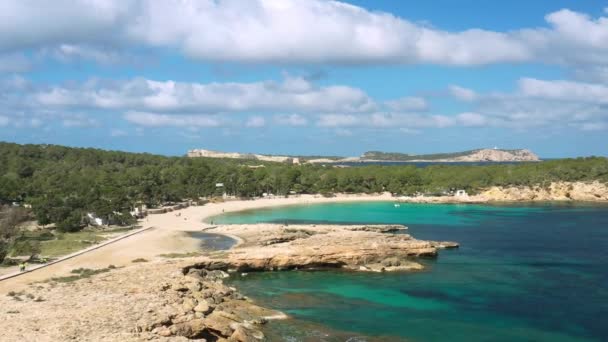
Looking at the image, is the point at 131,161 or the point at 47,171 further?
the point at 131,161

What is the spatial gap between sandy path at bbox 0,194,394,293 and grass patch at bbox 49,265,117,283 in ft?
2.52

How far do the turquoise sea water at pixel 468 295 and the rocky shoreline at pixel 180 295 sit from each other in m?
1.58

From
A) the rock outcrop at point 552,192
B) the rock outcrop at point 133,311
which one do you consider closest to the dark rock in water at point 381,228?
the rock outcrop at point 133,311

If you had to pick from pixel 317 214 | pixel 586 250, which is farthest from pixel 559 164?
pixel 586 250

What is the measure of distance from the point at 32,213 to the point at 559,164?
3582 inches

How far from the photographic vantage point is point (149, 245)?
46375 millimetres

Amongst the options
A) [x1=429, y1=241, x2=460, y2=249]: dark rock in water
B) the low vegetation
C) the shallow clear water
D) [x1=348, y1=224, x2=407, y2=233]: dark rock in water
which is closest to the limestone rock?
the shallow clear water

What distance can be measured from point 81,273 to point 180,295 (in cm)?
941

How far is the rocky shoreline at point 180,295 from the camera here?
71.7ft

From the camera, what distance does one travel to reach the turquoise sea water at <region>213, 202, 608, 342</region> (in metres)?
26.0

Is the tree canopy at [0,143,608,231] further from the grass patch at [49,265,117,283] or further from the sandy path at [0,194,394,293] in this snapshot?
the grass patch at [49,265,117,283]

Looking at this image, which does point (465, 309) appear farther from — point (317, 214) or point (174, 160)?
point (174, 160)

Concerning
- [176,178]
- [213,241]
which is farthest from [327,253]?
[176,178]

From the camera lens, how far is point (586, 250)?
4709cm
